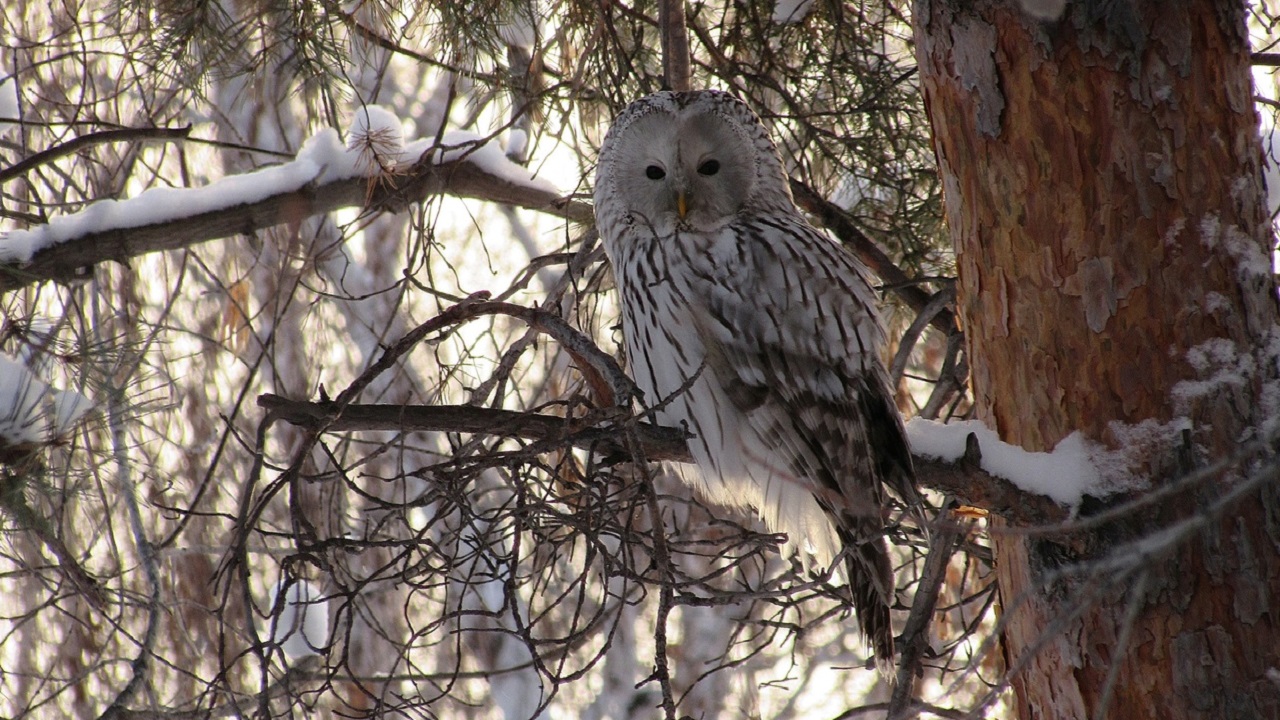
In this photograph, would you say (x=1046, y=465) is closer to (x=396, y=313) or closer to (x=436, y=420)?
(x=436, y=420)

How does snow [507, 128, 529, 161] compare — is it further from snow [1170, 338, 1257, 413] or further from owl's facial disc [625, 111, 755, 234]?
snow [1170, 338, 1257, 413]

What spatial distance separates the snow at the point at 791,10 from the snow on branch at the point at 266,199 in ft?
2.42

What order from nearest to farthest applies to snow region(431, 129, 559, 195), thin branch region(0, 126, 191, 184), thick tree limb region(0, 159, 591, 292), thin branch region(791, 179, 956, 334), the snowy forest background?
1. the snowy forest background
2. thin branch region(0, 126, 191, 184)
3. thick tree limb region(0, 159, 591, 292)
4. thin branch region(791, 179, 956, 334)
5. snow region(431, 129, 559, 195)

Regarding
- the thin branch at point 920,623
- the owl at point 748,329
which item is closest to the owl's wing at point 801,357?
the owl at point 748,329

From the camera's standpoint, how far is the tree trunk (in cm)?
168

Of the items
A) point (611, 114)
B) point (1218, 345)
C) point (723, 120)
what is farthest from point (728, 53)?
point (1218, 345)

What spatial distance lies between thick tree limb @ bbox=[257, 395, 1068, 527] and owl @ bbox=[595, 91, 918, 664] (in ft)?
1.12

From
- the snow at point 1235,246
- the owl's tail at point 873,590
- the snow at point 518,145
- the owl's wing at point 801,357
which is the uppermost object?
the snow at point 518,145

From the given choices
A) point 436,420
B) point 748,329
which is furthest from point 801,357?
point 436,420

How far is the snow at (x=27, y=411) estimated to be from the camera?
1994mm

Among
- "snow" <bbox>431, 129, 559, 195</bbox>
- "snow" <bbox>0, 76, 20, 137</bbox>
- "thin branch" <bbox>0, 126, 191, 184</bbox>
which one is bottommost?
"thin branch" <bbox>0, 126, 191, 184</bbox>

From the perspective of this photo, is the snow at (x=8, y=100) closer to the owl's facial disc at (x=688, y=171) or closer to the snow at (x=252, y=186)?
the snow at (x=252, y=186)

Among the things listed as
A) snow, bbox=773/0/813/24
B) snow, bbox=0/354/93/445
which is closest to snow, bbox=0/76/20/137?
snow, bbox=0/354/93/445

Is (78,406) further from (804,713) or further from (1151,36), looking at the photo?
(804,713)
